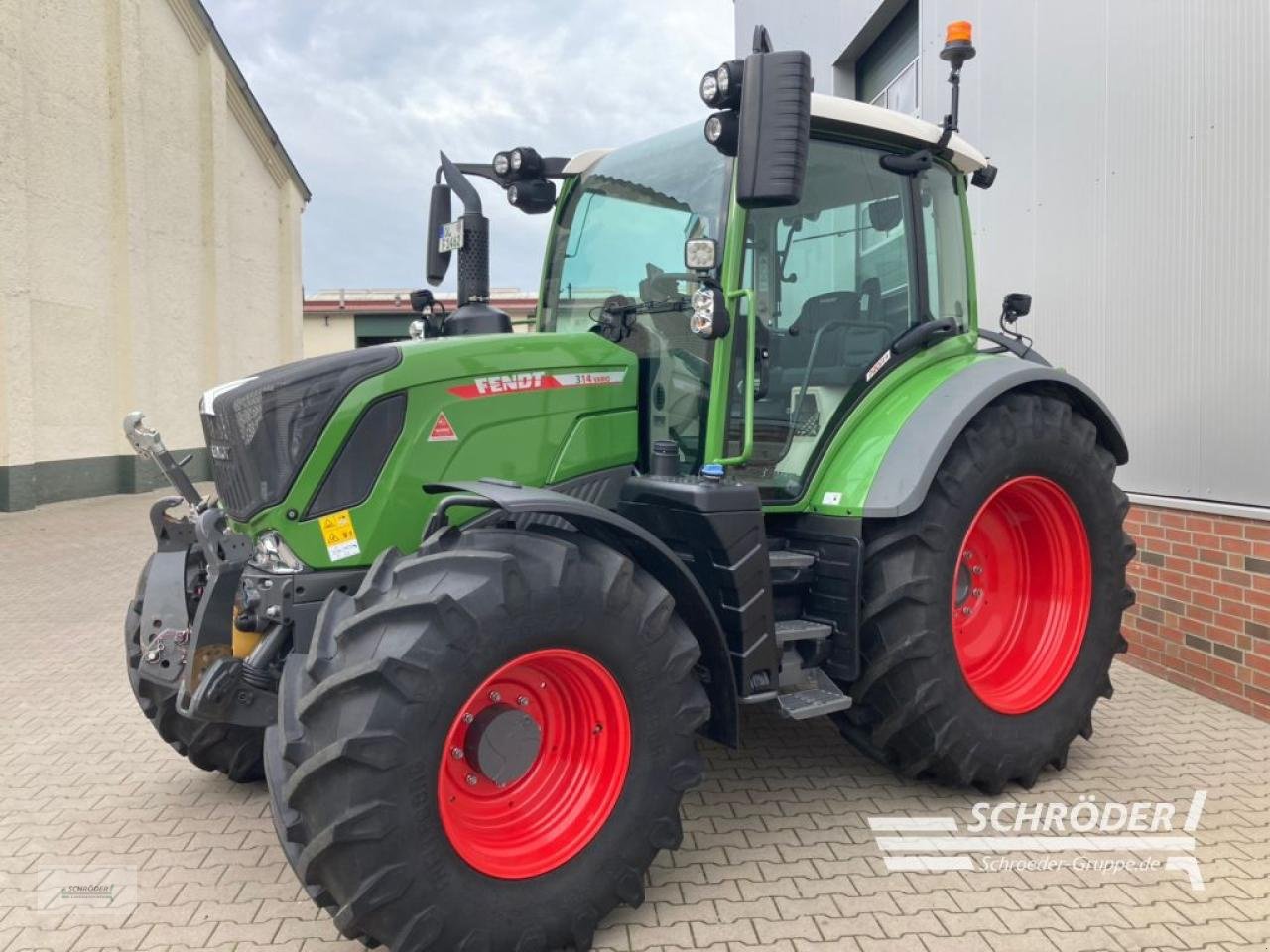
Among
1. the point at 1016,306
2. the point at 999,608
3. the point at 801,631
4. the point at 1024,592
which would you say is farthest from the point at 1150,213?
the point at 801,631

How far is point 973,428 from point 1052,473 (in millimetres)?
440

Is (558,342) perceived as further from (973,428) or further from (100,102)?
(100,102)

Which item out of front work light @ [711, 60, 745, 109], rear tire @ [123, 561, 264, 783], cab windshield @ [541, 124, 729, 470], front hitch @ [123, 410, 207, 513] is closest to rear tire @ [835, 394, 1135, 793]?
cab windshield @ [541, 124, 729, 470]

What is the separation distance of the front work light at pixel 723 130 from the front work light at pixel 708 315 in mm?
455

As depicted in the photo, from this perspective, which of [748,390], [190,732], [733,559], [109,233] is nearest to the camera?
[733,559]

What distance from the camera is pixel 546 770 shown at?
2.84m

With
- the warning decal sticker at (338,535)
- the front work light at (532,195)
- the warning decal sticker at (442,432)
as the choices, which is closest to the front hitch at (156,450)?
the warning decal sticker at (338,535)

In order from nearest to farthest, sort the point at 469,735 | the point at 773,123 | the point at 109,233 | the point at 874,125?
the point at 469,735 → the point at 773,123 → the point at 874,125 → the point at 109,233

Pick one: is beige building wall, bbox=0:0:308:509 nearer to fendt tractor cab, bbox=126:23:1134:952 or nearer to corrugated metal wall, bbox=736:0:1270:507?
fendt tractor cab, bbox=126:23:1134:952

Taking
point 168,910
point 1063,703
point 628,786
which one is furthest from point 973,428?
point 168,910

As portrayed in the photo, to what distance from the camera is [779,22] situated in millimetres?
11844

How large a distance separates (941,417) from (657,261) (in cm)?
115

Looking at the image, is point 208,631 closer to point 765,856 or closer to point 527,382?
point 527,382

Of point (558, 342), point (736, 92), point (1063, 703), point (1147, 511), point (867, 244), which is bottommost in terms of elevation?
point (1063, 703)
